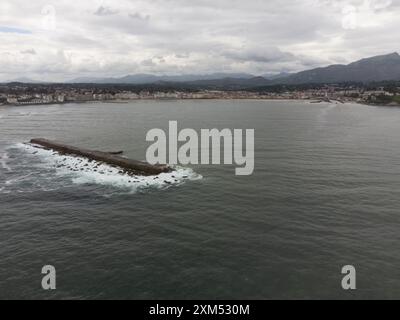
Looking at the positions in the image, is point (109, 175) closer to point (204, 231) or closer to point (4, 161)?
point (4, 161)

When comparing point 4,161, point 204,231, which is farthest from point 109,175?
point 204,231

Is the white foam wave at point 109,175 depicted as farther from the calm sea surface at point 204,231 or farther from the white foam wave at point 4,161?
the white foam wave at point 4,161

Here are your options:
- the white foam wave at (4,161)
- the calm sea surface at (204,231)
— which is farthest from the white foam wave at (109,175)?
the white foam wave at (4,161)

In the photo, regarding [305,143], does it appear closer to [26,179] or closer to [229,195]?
[229,195]

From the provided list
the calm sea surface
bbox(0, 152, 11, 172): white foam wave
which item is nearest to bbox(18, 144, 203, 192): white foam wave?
the calm sea surface

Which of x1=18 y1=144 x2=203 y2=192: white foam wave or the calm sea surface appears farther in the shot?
x1=18 y1=144 x2=203 y2=192: white foam wave

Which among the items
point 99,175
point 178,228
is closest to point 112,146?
point 99,175

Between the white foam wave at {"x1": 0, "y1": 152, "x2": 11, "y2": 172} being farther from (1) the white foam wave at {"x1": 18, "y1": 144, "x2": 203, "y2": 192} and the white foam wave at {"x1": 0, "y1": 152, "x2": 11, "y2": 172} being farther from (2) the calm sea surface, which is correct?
(1) the white foam wave at {"x1": 18, "y1": 144, "x2": 203, "y2": 192}
